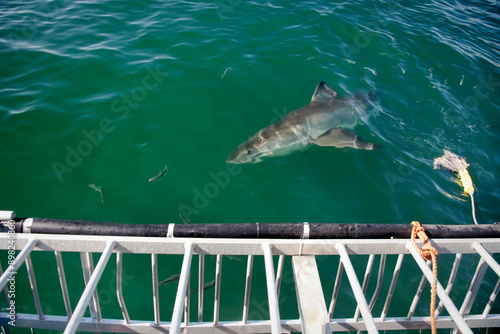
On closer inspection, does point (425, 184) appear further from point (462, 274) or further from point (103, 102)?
point (103, 102)

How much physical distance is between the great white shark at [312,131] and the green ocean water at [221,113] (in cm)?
22

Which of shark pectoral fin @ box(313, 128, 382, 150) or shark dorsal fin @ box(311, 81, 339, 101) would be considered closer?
shark pectoral fin @ box(313, 128, 382, 150)

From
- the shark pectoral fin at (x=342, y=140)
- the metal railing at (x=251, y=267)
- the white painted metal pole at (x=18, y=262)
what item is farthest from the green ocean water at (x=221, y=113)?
the white painted metal pole at (x=18, y=262)

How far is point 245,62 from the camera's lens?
28.7ft

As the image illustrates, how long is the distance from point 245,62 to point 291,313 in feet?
22.3

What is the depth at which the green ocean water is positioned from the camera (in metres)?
5.33

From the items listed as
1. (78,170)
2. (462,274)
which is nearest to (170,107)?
(78,170)

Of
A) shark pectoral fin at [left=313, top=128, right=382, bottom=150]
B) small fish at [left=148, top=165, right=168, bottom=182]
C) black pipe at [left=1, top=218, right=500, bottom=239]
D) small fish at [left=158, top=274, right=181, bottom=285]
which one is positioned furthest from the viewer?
shark pectoral fin at [left=313, top=128, right=382, bottom=150]

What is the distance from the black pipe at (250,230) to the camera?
8.52 feet

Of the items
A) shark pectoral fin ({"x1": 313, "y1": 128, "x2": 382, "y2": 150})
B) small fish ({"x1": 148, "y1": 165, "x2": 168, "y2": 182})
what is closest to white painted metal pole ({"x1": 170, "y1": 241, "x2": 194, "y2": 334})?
small fish ({"x1": 148, "y1": 165, "x2": 168, "y2": 182})

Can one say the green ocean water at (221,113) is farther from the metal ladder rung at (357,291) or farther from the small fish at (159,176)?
the metal ladder rung at (357,291)

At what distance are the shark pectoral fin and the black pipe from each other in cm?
369

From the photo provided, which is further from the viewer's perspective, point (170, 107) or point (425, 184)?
point (170, 107)

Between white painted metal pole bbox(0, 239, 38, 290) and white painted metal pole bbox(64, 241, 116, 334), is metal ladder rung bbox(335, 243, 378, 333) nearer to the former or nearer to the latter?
white painted metal pole bbox(64, 241, 116, 334)
